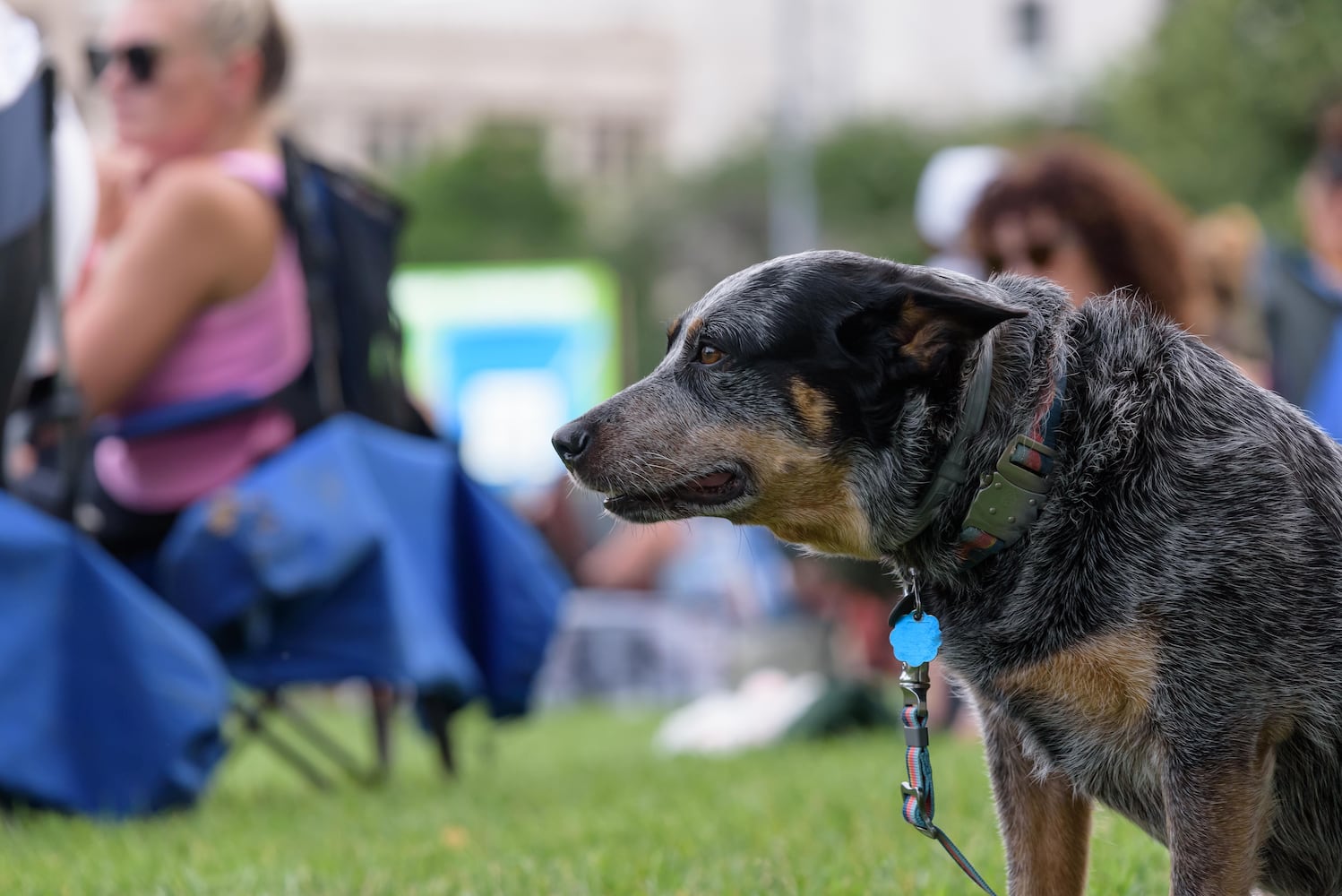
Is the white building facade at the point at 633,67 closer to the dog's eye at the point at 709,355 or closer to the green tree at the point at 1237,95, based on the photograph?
the green tree at the point at 1237,95

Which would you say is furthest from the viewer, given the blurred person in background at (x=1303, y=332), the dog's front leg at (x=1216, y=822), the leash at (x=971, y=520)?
the blurred person in background at (x=1303, y=332)

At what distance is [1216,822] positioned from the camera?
2582 millimetres

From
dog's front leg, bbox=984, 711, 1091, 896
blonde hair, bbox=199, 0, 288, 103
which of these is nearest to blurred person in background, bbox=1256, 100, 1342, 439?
dog's front leg, bbox=984, 711, 1091, 896

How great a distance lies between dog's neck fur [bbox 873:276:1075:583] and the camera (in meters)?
2.84

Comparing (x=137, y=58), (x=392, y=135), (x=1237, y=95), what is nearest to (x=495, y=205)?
(x=1237, y=95)

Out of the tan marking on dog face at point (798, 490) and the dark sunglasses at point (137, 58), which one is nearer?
the tan marking on dog face at point (798, 490)

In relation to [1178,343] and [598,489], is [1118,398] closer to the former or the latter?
[1178,343]

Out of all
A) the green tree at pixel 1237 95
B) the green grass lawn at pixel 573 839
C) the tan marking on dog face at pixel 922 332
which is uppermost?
the tan marking on dog face at pixel 922 332

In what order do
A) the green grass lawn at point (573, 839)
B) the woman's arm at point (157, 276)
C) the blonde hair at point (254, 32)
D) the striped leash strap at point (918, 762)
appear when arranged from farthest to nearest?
the blonde hair at point (254, 32) → the woman's arm at point (157, 276) → the green grass lawn at point (573, 839) → the striped leash strap at point (918, 762)

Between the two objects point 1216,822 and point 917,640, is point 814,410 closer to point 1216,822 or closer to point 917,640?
point 917,640

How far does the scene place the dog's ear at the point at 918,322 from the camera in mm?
2775

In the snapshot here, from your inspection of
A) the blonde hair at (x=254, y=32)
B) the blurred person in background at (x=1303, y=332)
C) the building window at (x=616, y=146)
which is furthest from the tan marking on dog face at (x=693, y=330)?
the building window at (x=616, y=146)

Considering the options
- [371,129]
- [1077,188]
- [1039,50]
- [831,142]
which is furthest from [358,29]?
[1077,188]

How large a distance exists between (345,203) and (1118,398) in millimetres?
3885
